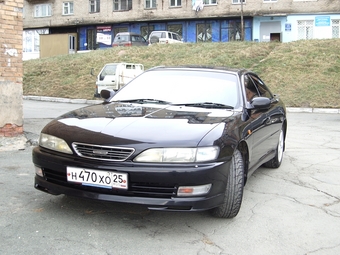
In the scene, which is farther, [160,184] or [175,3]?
[175,3]

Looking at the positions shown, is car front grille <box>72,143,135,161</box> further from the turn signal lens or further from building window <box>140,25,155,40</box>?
building window <box>140,25,155,40</box>

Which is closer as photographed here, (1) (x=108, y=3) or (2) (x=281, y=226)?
(2) (x=281, y=226)

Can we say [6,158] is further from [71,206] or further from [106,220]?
[106,220]

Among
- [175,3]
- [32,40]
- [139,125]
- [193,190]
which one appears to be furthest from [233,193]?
[32,40]

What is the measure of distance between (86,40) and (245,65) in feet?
80.7

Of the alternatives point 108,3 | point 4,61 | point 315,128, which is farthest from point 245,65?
point 108,3

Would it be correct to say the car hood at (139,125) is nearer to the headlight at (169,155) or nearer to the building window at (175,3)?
the headlight at (169,155)

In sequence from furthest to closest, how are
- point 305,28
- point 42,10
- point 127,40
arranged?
point 42,10 < point 305,28 < point 127,40

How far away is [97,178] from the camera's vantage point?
10.1 ft

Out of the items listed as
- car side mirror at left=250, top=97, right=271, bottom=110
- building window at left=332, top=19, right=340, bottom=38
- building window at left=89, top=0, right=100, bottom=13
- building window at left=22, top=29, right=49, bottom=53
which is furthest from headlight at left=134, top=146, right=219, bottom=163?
building window at left=22, top=29, right=49, bottom=53

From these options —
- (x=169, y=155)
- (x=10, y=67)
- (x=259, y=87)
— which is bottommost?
(x=169, y=155)

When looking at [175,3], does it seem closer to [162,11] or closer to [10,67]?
[162,11]

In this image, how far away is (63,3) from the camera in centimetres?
4112

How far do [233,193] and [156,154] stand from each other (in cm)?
81
